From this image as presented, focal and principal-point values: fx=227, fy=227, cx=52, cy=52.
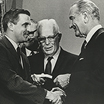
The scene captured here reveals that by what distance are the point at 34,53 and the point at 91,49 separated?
0.77m

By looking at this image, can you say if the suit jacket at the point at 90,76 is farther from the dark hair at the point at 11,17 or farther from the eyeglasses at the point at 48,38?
the dark hair at the point at 11,17

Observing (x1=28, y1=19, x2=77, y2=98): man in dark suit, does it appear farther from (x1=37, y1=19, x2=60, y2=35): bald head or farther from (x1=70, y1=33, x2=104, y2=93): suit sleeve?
(x1=70, y1=33, x2=104, y2=93): suit sleeve

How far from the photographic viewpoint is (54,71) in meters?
2.21

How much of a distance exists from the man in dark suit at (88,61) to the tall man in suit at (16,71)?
0.23 metres

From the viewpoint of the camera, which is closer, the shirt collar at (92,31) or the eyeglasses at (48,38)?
the shirt collar at (92,31)

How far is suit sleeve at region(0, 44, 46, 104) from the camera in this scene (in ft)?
5.72

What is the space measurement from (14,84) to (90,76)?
0.60 metres

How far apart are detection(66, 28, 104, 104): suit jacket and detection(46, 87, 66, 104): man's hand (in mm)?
110

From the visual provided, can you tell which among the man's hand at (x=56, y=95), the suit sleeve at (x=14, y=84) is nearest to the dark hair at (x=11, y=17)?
the suit sleeve at (x=14, y=84)

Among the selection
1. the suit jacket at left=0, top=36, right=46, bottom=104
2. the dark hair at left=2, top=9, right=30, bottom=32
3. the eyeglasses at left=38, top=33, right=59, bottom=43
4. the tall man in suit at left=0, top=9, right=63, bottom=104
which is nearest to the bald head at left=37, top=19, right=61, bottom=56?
the eyeglasses at left=38, top=33, right=59, bottom=43

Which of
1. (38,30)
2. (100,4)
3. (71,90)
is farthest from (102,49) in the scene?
(100,4)

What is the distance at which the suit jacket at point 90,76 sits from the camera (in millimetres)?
1747

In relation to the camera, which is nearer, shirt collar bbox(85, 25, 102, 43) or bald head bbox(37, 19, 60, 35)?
shirt collar bbox(85, 25, 102, 43)

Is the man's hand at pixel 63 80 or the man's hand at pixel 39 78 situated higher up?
the man's hand at pixel 63 80
